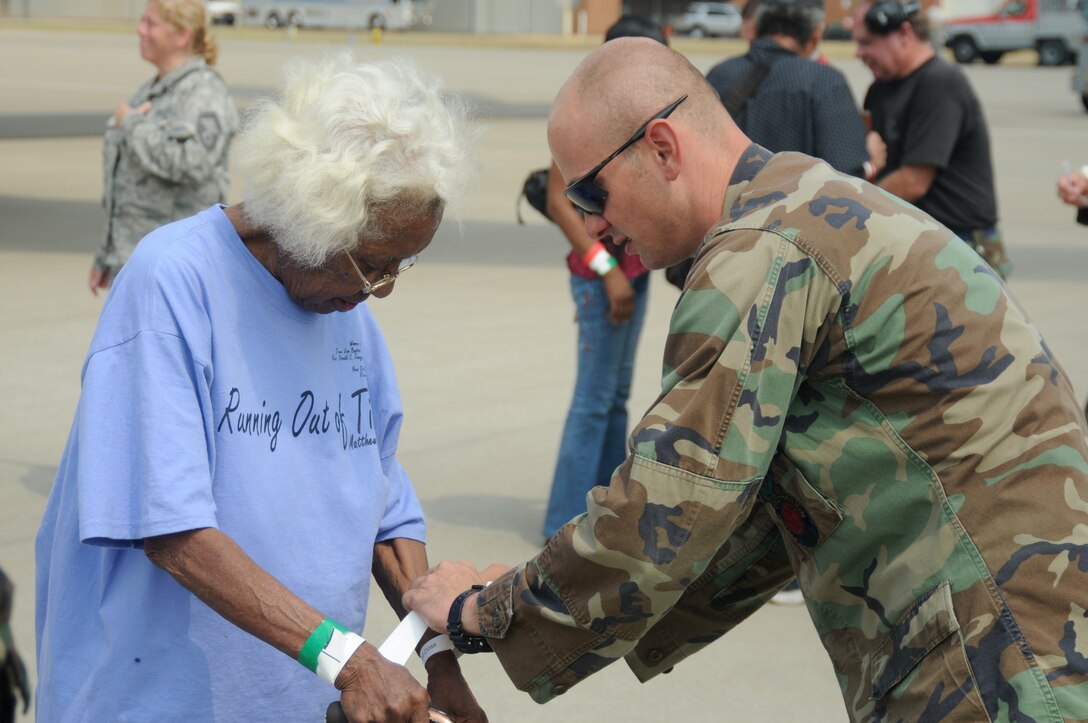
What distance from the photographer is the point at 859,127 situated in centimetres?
517

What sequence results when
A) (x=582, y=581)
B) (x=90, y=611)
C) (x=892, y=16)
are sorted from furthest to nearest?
1. (x=892, y=16)
2. (x=90, y=611)
3. (x=582, y=581)

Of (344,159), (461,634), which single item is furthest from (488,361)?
(344,159)

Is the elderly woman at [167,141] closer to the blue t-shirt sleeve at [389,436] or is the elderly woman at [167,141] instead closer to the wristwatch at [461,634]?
the blue t-shirt sleeve at [389,436]

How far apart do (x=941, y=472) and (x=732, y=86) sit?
348 cm

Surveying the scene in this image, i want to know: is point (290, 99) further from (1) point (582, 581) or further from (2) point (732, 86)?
(2) point (732, 86)

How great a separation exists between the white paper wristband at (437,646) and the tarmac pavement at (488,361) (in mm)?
181

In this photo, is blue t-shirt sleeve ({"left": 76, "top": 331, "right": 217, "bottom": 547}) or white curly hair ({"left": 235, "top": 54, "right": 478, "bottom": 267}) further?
white curly hair ({"left": 235, "top": 54, "right": 478, "bottom": 267})

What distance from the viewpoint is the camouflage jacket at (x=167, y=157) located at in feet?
18.8

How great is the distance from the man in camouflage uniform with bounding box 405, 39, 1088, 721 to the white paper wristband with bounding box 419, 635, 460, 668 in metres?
0.36

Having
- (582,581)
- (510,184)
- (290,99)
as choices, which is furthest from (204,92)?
(510,184)

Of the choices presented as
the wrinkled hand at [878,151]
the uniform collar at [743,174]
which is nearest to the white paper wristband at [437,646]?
the uniform collar at [743,174]

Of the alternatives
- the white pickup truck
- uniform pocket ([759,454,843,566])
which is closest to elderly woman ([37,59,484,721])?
uniform pocket ([759,454,843,566])

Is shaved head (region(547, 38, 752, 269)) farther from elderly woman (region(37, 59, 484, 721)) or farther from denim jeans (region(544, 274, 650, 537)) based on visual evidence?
denim jeans (region(544, 274, 650, 537))

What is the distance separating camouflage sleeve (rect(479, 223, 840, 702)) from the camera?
193cm
